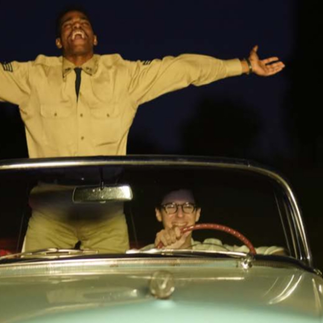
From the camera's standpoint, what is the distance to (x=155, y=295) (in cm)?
324

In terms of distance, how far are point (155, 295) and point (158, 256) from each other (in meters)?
0.78

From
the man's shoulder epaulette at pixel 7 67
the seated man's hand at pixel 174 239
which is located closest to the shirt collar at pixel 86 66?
the man's shoulder epaulette at pixel 7 67

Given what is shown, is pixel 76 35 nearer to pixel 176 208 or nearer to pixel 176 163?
pixel 176 208

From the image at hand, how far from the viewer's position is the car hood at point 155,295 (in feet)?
10.3

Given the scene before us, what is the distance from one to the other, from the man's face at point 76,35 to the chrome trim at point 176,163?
1457 millimetres

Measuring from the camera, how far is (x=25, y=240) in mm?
4805

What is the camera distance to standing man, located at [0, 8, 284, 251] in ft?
17.8

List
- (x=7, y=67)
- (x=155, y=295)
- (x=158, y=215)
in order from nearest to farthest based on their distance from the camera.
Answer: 1. (x=155, y=295)
2. (x=158, y=215)
3. (x=7, y=67)

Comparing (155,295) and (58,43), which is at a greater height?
(58,43)

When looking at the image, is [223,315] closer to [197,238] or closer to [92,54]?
[197,238]

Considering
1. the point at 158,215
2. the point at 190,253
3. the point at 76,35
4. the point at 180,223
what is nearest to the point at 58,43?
the point at 76,35

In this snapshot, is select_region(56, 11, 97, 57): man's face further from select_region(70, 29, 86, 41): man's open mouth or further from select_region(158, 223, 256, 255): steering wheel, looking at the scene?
select_region(158, 223, 256, 255): steering wheel

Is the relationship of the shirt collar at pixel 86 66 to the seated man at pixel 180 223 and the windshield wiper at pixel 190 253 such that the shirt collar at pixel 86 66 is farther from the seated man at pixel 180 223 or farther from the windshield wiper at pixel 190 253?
the windshield wiper at pixel 190 253

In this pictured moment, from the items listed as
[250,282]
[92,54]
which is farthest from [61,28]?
[250,282]
